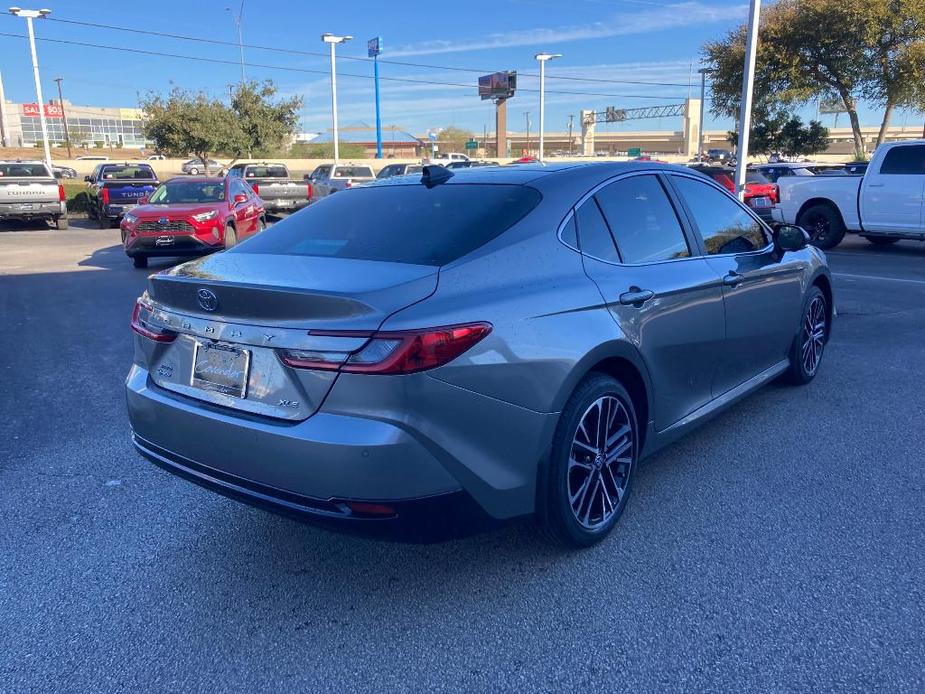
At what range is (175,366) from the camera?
3.20 m

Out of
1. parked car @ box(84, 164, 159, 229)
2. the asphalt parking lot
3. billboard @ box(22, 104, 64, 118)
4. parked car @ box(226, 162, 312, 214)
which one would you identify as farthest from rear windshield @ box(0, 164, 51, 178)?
billboard @ box(22, 104, 64, 118)

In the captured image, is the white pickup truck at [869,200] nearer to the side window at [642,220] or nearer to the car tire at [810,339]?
the car tire at [810,339]

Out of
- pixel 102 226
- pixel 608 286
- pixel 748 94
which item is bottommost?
pixel 102 226

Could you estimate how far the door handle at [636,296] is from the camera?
348cm

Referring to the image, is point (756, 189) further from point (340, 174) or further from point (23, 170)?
point (23, 170)

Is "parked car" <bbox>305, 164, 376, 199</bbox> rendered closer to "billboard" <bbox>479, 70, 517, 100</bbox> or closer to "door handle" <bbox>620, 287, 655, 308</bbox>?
"door handle" <bbox>620, 287, 655, 308</bbox>

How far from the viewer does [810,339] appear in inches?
229

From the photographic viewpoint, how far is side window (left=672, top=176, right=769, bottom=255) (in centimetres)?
443

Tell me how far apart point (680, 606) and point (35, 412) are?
4651mm

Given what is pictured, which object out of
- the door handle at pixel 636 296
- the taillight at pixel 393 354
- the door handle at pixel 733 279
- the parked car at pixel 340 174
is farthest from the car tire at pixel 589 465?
the parked car at pixel 340 174

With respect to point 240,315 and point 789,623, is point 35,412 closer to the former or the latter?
point 240,315

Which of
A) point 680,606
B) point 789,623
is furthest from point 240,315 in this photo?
point 789,623

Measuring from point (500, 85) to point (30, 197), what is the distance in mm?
57529

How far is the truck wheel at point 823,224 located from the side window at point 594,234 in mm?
12517
